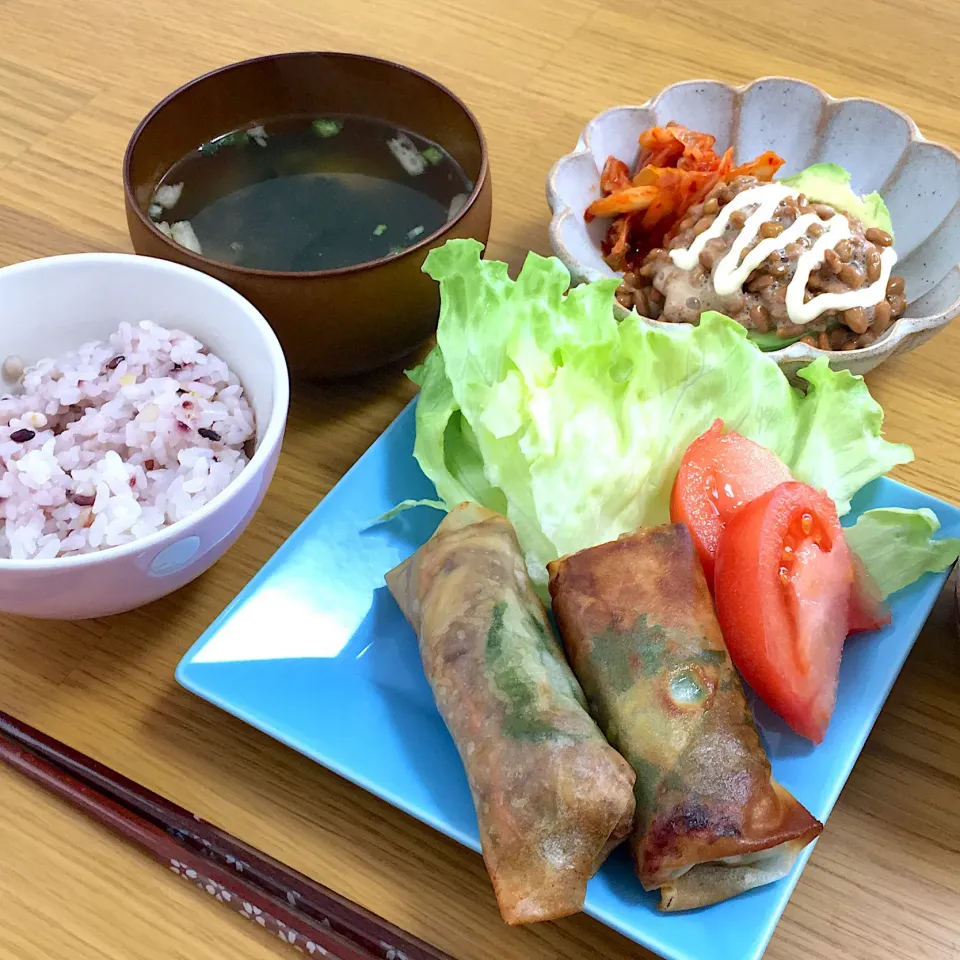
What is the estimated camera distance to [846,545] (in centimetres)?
117

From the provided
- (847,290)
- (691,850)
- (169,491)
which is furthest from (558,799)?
(847,290)

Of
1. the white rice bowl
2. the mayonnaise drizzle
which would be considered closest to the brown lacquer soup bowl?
the white rice bowl

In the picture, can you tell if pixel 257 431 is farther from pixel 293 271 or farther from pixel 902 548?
pixel 902 548

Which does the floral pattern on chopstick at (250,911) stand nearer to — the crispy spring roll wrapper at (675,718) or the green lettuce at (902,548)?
the crispy spring roll wrapper at (675,718)

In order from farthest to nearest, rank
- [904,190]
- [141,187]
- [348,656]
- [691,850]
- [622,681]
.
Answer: [904,190] → [141,187] → [348,656] → [622,681] → [691,850]

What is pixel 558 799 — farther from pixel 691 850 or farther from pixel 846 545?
pixel 846 545

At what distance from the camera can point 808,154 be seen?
5.76ft

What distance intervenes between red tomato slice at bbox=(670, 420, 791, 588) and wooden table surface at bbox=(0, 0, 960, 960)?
27cm

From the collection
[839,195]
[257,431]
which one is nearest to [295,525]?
[257,431]

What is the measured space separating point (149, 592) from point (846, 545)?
0.80 meters

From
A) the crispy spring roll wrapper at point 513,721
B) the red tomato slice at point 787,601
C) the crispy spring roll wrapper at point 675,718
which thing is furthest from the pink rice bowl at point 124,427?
the red tomato slice at point 787,601

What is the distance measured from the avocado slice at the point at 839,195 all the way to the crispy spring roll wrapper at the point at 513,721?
0.81m

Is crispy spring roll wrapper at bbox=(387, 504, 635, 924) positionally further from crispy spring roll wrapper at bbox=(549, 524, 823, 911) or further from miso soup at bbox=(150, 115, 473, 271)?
miso soup at bbox=(150, 115, 473, 271)

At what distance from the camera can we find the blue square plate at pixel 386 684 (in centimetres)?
94
